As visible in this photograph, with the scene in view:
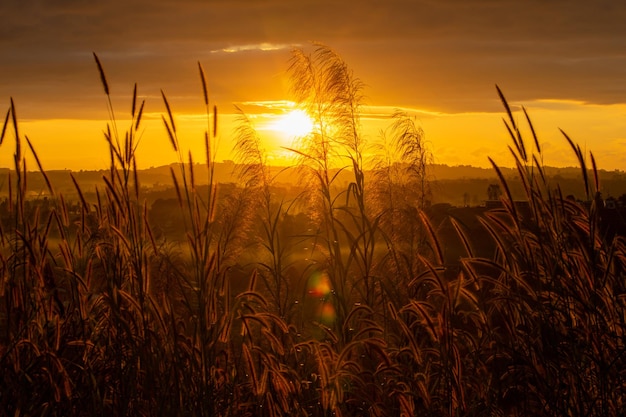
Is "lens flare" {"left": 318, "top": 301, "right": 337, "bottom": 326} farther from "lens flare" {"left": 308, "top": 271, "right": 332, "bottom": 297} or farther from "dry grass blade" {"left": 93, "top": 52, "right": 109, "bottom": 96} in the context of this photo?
"dry grass blade" {"left": 93, "top": 52, "right": 109, "bottom": 96}

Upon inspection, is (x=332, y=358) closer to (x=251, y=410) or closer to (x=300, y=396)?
(x=300, y=396)

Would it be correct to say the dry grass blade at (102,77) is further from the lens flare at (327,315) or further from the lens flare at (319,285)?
the lens flare at (327,315)

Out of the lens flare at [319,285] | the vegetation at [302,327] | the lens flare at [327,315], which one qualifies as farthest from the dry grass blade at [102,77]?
the lens flare at [327,315]

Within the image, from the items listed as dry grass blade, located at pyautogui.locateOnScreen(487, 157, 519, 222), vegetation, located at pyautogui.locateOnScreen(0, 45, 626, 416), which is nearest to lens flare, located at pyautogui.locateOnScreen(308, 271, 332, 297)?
vegetation, located at pyautogui.locateOnScreen(0, 45, 626, 416)

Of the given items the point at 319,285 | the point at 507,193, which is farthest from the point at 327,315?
the point at 507,193

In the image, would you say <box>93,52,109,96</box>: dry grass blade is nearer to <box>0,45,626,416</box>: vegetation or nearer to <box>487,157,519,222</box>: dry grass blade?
<box>0,45,626,416</box>: vegetation

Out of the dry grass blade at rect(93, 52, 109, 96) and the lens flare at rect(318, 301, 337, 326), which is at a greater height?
the dry grass blade at rect(93, 52, 109, 96)

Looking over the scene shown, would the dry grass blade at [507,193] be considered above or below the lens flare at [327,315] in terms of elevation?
above

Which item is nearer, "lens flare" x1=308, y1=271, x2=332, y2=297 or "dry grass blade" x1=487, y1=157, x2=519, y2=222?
"dry grass blade" x1=487, y1=157, x2=519, y2=222

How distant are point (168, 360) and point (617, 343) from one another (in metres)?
2.09

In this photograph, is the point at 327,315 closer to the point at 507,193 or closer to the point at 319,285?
the point at 319,285

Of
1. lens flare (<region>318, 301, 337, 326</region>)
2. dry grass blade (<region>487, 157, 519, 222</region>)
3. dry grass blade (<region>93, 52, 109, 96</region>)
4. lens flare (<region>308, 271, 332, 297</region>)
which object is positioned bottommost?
lens flare (<region>318, 301, 337, 326</region>)

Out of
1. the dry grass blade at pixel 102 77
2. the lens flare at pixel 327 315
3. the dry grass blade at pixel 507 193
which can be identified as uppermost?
the dry grass blade at pixel 102 77

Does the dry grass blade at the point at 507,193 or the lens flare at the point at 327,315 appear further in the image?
the lens flare at the point at 327,315
